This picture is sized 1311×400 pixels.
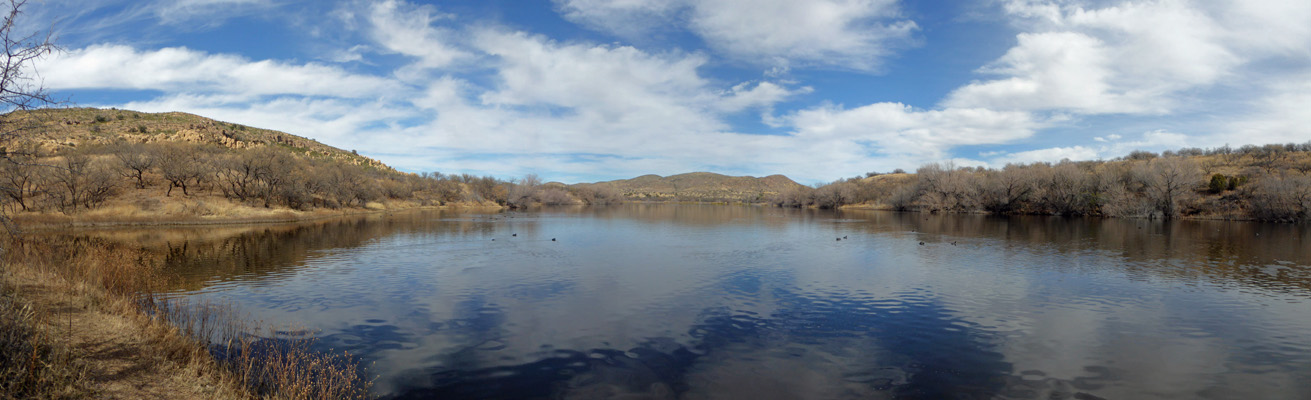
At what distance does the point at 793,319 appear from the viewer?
1234 cm

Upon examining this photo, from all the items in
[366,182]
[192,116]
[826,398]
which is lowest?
[826,398]

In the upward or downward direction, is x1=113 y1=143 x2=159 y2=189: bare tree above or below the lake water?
above

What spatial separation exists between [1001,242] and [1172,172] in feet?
135

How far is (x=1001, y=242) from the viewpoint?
30094 mm

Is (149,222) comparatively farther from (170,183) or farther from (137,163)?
(170,183)

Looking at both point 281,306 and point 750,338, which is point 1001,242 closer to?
point 750,338

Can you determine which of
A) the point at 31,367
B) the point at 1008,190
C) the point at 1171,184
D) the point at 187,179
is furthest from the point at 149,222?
the point at 1171,184

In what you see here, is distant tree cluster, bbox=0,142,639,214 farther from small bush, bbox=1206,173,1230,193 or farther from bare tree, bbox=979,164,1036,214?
small bush, bbox=1206,173,1230,193

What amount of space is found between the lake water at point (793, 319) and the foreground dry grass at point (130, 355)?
1.12m

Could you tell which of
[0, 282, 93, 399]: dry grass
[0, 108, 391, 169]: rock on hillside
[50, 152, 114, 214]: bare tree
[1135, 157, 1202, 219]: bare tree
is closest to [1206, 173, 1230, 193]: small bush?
[1135, 157, 1202, 219]: bare tree

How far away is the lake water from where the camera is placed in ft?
27.7

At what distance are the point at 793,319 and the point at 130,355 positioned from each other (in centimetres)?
1147

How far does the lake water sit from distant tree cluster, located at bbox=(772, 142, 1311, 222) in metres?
35.4

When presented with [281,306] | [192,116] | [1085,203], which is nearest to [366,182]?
[192,116]
